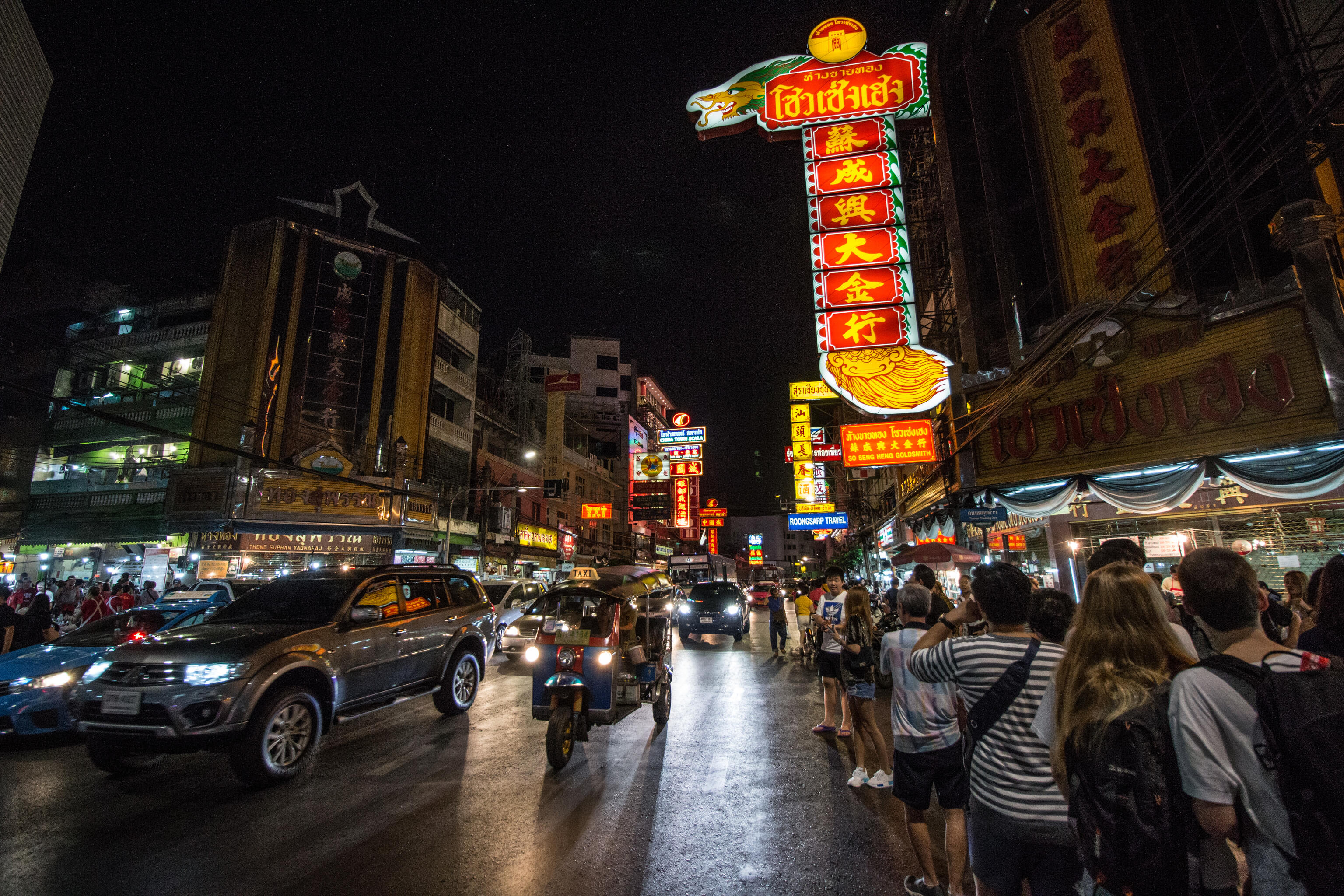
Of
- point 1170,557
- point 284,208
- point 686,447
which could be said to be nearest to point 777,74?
point 1170,557

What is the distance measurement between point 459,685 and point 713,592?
11348 mm

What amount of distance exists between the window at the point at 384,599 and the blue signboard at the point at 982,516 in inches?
452

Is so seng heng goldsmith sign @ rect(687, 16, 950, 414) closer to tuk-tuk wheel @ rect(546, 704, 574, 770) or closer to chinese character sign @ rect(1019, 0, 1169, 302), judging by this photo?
chinese character sign @ rect(1019, 0, 1169, 302)

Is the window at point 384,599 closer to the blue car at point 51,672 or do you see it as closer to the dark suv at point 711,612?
the blue car at point 51,672

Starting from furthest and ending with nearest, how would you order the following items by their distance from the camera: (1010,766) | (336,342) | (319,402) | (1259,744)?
(336,342), (319,402), (1010,766), (1259,744)

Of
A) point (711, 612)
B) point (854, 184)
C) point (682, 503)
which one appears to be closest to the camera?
point (854, 184)

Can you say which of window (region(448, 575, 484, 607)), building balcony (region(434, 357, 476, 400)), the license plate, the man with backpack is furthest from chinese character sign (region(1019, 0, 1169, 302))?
building balcony (region(434, 357, 476, 400))

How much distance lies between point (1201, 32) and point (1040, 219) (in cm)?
381

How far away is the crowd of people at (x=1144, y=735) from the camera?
1756mm

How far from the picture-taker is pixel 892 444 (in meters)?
14.1

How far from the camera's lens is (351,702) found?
23.3ft

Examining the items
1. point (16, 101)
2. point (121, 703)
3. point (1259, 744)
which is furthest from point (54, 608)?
point (1259, 744)

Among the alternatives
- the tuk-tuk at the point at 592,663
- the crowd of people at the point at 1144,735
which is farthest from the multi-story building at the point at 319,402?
the crowd of people at the point at 1144,735

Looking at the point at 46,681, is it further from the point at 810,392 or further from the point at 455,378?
the point at 810,392
